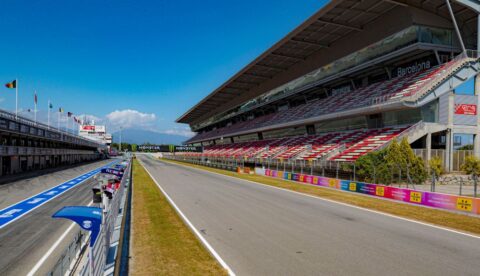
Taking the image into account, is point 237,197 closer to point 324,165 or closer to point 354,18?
point 324,165

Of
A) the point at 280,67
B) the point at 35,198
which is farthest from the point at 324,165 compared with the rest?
the point at 280,67

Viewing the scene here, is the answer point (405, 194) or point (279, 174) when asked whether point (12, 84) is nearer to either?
point (279, 174)

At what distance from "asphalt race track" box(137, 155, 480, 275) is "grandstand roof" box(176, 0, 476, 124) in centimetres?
2435

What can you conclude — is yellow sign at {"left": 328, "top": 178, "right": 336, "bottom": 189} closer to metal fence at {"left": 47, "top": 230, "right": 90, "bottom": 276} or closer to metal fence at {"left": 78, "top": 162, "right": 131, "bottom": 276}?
metal fence at {"left": 47, "top": 230, "right": 90, "bottom": 276}

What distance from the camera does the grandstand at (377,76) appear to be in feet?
94.2

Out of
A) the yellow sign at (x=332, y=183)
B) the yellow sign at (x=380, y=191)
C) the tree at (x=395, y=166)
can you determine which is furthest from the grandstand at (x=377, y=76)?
the yellow sign at (x=380, y=191)

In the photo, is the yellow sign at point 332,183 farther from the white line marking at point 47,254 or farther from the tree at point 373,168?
the white line marking at point 47,254

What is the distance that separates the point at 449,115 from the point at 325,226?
914 inches

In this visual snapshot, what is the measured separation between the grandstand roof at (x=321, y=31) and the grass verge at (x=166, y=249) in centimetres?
2779

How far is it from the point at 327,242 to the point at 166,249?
4928 mm

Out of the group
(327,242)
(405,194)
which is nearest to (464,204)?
(405,194)

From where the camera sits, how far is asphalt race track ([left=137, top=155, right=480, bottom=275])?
7.78 m

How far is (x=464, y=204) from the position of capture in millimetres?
15844

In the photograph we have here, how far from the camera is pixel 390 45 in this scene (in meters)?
33.4
